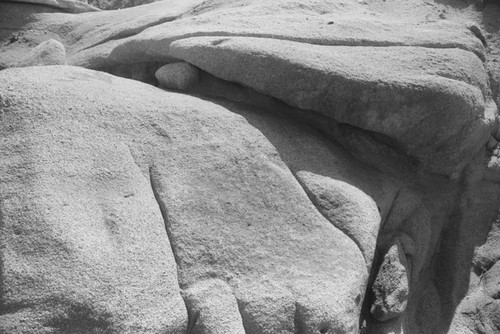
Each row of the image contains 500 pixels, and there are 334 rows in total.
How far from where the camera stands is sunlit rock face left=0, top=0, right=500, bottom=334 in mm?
2922

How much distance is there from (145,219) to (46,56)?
2073mm

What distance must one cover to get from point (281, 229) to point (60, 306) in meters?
1.16

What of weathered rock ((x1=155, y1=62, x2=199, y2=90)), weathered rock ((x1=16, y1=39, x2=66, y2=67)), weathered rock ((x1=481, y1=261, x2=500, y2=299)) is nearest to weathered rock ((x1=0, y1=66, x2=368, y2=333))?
weathered rock ((x1=155, y1=62, x2=199, y2=90))

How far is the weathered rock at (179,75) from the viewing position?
4129 millimetres

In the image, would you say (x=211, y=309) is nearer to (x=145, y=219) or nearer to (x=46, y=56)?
(x=145, y=219)

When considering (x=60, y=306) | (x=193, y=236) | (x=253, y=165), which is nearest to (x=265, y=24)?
(x=253, y=165)

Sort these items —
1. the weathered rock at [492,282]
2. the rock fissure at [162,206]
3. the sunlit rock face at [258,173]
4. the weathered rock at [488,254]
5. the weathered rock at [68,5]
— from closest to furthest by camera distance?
the sunlit rock face at [258,173]
the rock fissure at [162,206]
the weathered rock at [492,282]
the weathered rock at [488,254]
the weathered rock at [68,5]

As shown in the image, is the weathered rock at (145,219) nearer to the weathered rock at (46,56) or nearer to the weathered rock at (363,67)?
the weathered rock at (363,67)

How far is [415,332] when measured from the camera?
4.18 meters

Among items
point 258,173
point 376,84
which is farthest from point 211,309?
point 376,84

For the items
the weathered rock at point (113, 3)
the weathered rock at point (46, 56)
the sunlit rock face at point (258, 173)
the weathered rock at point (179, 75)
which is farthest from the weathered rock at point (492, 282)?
the weathered rock at point (113, 3)

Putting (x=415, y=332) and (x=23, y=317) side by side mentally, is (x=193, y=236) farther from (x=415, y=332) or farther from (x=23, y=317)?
(x=415, y=332)

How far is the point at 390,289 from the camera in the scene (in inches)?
150

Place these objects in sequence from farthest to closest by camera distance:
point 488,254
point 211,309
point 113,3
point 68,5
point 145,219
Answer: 1. point 113,3
2. point 68,5
3. point 488,254
4. point 145,219
5. point 211,309
